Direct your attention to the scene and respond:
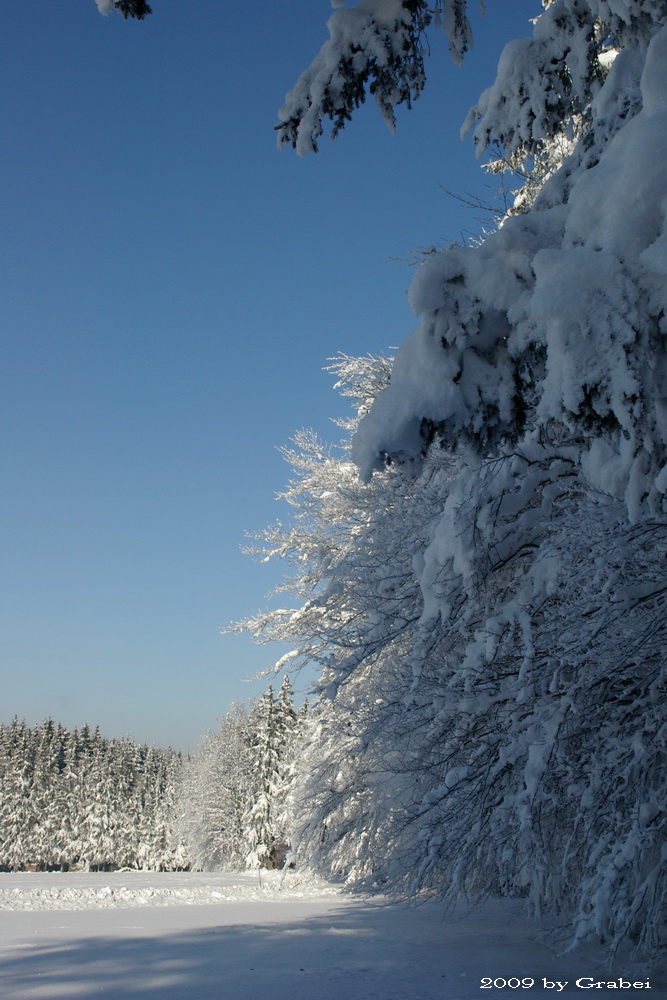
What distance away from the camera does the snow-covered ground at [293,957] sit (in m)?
6.12

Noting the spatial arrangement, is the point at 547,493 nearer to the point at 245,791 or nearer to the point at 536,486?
the point at 536,486

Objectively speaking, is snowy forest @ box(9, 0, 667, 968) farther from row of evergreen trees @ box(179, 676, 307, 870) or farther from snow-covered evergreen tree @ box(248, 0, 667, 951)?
row of evergreen trees @ box(179, 676, 307, 870)

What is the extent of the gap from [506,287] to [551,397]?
26.3 inches

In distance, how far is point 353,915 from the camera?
1271 cm

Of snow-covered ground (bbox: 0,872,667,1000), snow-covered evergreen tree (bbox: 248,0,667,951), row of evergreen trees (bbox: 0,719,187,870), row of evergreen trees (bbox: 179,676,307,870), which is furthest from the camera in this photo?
row of evergreen trees (bbox: 0,719,187,870)

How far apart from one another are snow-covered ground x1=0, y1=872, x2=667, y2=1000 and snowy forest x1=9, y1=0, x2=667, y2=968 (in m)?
0.81

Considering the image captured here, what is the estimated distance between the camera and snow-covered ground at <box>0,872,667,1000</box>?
612 cm

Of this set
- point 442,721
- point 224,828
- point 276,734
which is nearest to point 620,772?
point 442,721

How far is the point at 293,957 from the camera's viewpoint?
26.3ft

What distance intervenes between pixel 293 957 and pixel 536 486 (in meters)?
6.17

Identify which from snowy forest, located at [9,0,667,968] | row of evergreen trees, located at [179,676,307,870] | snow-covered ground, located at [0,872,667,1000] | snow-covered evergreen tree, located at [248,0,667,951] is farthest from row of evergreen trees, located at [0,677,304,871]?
snow-covered evergreen tree, located at [248,0,667,951]

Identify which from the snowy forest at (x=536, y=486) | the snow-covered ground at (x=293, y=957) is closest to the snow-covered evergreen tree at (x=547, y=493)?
the snowy forest at (x=536, y=486)

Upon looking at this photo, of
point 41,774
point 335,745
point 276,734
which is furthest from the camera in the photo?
point 41,774

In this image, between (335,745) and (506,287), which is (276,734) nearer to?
(335,745)
